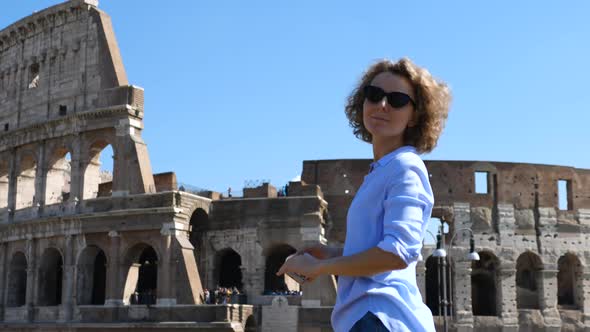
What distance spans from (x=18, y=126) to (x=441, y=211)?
17.4 m

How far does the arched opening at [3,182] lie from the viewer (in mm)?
34281

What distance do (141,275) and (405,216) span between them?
30616 mm

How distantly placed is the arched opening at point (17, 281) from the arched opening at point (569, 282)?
840 inches

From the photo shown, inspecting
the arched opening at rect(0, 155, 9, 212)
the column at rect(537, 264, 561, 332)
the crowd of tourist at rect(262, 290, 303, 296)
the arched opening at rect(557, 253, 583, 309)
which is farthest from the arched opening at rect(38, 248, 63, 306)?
the arched opening at rect(557, 253, 583, 309)

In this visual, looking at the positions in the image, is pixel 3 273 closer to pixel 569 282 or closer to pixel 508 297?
pixel 508 297

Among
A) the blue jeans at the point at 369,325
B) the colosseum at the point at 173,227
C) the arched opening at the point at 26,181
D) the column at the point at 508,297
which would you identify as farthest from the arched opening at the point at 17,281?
the blue jeans at the point at 369,325

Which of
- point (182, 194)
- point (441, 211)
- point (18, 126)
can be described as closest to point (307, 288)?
point (182, 194)

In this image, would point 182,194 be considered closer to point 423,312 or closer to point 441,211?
point 441,211

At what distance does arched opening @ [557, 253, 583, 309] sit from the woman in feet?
104

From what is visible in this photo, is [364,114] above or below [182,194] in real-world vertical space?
below

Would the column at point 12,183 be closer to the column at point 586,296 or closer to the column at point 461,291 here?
the column at point 461,291

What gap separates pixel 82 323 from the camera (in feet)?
91.9

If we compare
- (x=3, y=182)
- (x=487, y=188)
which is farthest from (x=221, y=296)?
(x=3, y=182)

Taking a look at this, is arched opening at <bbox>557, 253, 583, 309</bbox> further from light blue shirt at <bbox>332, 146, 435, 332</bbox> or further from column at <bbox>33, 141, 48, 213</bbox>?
light blue shirt at <bbox>332, 146, 435, 332</bbox>
